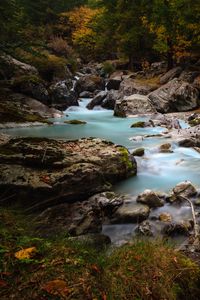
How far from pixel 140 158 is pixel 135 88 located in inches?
615

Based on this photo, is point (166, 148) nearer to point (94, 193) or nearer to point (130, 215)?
point (94, 193)

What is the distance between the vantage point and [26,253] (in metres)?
3.24

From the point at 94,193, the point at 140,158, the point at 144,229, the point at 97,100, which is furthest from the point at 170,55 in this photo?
→ the point at 144,229

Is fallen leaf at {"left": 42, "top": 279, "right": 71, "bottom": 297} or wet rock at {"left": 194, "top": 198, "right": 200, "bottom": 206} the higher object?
fallen leaf at {"left": 42, "top": 279, "right": 71, "bottom": 297}

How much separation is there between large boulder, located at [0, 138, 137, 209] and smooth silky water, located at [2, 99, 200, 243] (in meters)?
0.70

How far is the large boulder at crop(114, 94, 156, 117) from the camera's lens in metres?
20.8

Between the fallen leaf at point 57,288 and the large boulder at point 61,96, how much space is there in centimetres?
2001

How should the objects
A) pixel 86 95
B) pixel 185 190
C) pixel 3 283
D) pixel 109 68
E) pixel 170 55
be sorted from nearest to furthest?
1. pixel 3 283
2. pixel 185 190
3. pixel 170 55
4. pixel 86 95
5. pixel 109 68

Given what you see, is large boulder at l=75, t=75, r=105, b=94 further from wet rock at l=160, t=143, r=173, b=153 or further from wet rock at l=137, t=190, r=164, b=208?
wet rock at l=137, t=190, r=164, b=208

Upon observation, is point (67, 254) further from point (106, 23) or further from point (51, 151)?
point (106, 23)

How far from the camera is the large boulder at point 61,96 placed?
Result: 22.6 metres

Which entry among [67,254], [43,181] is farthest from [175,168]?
[67,254]

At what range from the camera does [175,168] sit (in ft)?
31.6

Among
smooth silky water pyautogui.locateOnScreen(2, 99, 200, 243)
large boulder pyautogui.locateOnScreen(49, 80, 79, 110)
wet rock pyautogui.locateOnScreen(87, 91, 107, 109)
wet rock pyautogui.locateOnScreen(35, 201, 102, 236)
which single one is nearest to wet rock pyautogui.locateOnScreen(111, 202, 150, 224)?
smooth silky water pyautogui.locateOnScreen(2, 99, 200, 243)
